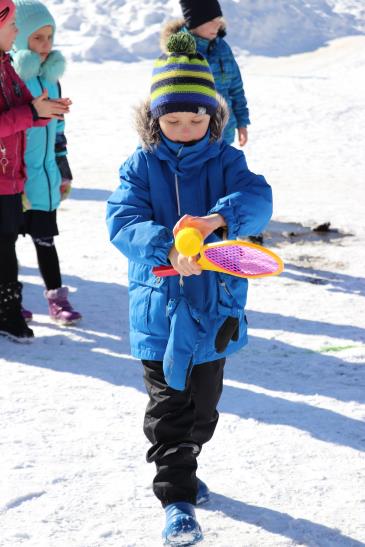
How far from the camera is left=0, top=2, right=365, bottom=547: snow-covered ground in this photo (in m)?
3.11

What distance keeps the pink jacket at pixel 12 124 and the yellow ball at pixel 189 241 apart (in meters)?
2.24

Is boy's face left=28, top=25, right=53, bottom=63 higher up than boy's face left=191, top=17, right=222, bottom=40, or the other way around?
boy's face left=191, top=17, right=222, bottom=40

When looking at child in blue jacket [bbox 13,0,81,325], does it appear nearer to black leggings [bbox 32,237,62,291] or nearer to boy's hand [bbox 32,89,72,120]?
black leggings [bbox 32,237,62,291]

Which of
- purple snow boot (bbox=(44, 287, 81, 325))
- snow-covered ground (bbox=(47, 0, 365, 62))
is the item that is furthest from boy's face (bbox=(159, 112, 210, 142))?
snow-covered ground (bbox=(47, 0, 365, 62))

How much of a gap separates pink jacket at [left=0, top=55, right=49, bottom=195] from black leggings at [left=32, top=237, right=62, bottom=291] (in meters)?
0.53

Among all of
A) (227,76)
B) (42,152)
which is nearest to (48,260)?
(42,152)

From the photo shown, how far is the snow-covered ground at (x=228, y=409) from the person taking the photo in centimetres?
311

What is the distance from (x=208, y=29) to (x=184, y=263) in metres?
3.71

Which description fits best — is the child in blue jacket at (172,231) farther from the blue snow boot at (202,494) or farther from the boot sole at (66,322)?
the boot sole at (66,322)

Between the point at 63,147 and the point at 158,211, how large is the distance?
263 cm

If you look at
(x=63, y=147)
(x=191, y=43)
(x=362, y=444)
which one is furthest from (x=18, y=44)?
(x=362, y=444)

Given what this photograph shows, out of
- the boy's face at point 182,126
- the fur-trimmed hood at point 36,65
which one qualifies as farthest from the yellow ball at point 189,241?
the fur-trimmed hood at point 36,65

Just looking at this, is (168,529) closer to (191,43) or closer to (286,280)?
(191,43)

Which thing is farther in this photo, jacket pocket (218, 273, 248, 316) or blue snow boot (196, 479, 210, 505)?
blue snow boot (196, 479, 210, 505)
